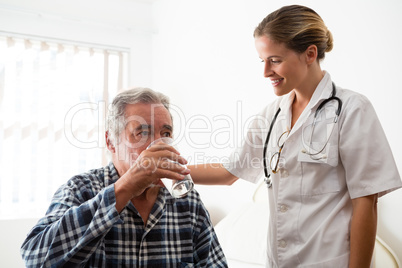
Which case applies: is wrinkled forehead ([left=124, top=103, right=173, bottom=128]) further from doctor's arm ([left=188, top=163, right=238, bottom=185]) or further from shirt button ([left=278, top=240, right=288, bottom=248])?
shirt button ([left=278, top=240, right=288, bottom=248])

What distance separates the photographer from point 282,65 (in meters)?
1.37

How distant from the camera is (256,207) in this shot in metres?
2.51

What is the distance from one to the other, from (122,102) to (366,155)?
2.63 ft

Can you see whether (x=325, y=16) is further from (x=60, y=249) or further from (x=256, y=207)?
(x=60, y=249)

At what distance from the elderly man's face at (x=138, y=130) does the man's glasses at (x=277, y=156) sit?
1.42 ft

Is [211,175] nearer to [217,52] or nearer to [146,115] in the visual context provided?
[146,115]

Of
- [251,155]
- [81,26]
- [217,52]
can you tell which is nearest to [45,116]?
[81,26]

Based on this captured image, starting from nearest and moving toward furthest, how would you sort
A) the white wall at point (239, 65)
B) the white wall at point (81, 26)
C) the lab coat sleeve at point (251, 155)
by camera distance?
the lab coat sleeve at point (251, 155) < the white wall at point (239, 65) < the white wall at point (81, 26)

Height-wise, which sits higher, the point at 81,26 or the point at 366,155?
the point at 81,26

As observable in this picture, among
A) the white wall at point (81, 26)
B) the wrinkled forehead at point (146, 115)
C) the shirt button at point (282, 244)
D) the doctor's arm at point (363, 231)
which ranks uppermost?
the white wall at point (81, 26)

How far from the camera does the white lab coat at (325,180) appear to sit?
3.93 feet

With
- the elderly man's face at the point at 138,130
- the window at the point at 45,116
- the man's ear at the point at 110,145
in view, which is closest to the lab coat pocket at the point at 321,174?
the elderly man's face at the point at 138,130

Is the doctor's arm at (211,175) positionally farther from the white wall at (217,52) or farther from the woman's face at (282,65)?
the white wall at (217,52)

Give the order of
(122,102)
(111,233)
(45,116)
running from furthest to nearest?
(45,116), (122,102), (111,233)
